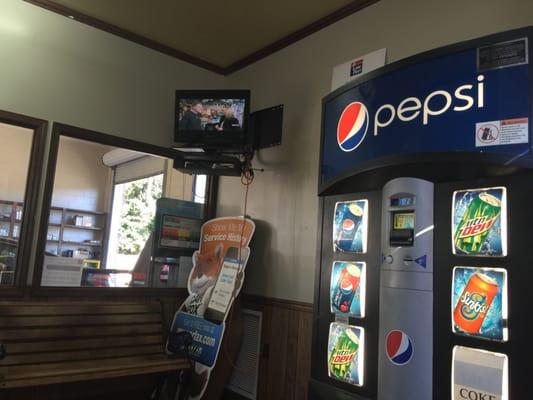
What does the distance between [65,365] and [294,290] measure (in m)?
1.57

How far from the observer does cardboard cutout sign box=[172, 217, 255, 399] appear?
3.24 m

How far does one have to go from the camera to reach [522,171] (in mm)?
1577

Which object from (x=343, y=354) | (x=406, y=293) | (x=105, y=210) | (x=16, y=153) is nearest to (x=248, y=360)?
(x=343, y=354)

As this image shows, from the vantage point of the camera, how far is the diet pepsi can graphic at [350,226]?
2062 millimetres

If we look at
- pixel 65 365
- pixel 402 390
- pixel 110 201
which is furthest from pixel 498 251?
pixel 110 201

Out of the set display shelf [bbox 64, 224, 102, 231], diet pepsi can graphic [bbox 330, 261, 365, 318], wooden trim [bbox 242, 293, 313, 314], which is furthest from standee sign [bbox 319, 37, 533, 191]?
display shelf [bbox 64, 224, 102, 231]

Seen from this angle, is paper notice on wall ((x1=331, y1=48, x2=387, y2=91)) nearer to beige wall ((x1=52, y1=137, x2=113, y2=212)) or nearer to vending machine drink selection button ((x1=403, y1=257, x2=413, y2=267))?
vending machine drink selection button ((x1=403, y1=257, x2=413, y2=267))

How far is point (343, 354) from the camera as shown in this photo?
204 cm

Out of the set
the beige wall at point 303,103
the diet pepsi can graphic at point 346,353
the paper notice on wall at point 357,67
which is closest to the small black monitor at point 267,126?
the beige wall at point 303,103

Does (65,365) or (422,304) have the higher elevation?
(422,304)

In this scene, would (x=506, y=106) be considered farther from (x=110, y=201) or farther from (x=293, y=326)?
(x=110, y=201)

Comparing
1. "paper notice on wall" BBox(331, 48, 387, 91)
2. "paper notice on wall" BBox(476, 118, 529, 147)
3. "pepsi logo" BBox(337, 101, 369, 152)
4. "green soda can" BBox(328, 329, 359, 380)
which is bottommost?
"green soda can" BBox(328, 329, 359, 380)

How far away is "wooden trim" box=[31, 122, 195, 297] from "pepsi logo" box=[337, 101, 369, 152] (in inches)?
82.5

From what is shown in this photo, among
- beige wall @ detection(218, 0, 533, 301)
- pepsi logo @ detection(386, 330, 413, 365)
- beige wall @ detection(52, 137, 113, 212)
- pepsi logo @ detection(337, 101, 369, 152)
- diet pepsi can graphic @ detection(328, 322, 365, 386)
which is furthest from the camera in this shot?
beige wall @ detection(52, 137, 113, 212)
